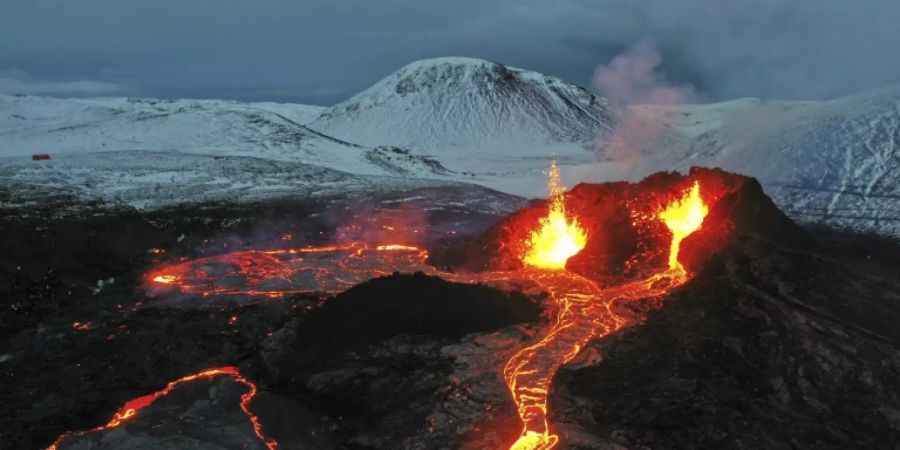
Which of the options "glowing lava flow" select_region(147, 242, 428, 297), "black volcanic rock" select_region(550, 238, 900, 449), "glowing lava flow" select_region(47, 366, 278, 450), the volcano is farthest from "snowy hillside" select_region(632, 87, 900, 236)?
"glowing lava flow" select_region(47, 366, 278, 450)

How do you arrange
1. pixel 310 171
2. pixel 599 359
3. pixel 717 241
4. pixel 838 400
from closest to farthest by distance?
pixel 838 400
pixel 599 359
pixel 717 241
pixel 310 171

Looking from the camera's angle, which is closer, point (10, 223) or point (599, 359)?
point (599, 359)

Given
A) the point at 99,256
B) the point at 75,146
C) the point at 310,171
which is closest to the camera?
the point at 99,256

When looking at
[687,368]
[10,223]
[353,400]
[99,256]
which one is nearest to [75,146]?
[10,223]

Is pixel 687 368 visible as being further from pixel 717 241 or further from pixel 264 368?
pixel 264 368

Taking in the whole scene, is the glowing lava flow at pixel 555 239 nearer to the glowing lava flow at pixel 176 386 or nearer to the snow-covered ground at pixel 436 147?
the glowing lava flow at pixel 176 386

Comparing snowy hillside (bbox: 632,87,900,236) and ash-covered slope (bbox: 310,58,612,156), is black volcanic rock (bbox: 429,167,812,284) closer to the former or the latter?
snowy hillside (bbox: 632,87,900,236)
